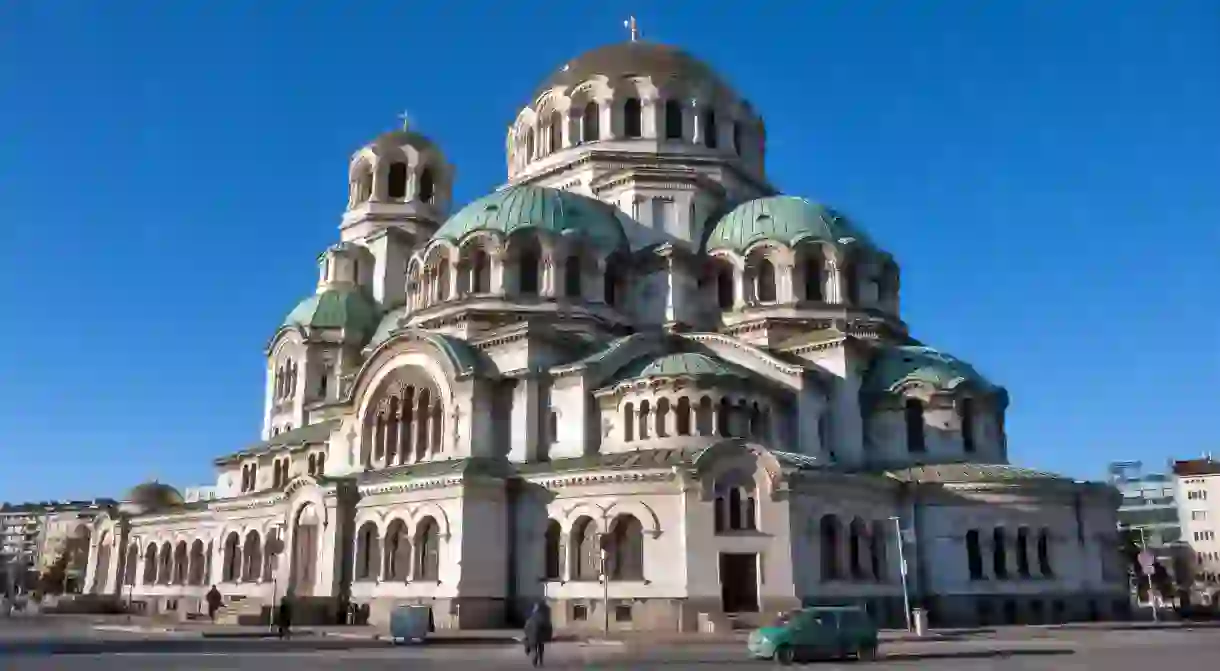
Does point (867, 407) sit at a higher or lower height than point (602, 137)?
lower

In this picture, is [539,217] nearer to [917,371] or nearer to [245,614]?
[917,371]

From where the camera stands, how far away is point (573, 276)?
3975 centimetres

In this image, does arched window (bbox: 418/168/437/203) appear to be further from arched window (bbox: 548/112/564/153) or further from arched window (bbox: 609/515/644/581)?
arched window (bbox: 609/515/644/581)

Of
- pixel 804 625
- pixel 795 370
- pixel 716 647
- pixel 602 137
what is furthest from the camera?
pixel 602 137

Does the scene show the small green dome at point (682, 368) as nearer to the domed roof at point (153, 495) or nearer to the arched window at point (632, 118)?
the arched window at point (632, 118)

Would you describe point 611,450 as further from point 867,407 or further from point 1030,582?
point 1030,582

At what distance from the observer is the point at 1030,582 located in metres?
36.2

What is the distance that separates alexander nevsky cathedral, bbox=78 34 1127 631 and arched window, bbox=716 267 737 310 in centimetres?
12

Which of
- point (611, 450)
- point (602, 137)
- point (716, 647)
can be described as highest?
point (602, 137)

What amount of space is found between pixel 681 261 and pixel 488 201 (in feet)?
25.9

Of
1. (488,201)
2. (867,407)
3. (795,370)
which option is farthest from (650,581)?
(488,201)

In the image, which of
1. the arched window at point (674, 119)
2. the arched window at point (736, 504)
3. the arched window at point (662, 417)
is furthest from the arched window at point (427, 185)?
the arched window at point (736, 504)

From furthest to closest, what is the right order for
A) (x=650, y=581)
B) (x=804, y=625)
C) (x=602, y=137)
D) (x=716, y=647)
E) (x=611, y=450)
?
(x=602, y=137) < (x=611, y=450) < (x=650, y=581) < (x=716, y=647) < (x=804, y=625)

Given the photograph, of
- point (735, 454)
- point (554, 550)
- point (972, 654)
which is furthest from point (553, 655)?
point (554, 550)
